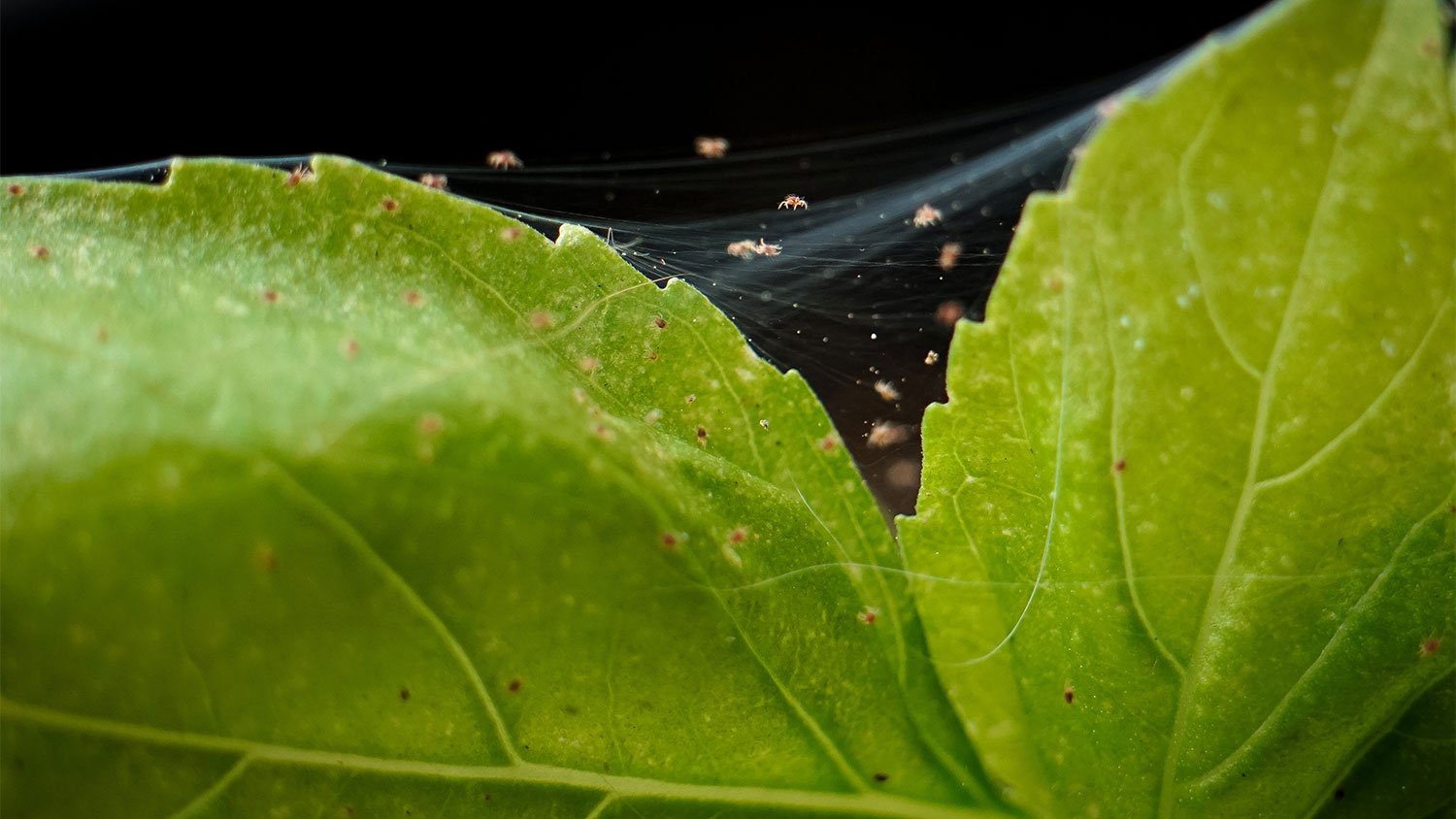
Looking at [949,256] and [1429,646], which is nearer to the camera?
[1429,646]

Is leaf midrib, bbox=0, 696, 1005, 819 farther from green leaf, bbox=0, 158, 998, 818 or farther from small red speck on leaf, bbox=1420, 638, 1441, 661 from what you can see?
small red speck on leaf, bbox=1420, 638, 1441, 661

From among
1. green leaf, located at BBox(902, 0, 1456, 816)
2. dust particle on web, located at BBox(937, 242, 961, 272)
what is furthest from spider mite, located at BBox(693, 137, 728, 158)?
green leaf, located at BBox(902, 0, 1456, 816)

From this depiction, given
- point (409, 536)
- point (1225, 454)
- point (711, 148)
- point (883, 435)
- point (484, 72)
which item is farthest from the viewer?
point (484, 72)

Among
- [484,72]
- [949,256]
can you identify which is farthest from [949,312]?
[484,72]

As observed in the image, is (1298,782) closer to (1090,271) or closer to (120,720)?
(1090,271)

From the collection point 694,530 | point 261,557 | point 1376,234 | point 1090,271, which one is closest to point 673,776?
point 694,530

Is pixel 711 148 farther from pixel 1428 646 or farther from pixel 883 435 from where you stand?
pixel 1428 646

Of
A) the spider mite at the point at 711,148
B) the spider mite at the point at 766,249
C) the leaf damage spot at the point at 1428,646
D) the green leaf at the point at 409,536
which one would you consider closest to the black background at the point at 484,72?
the spider mite at the point at 711,148
